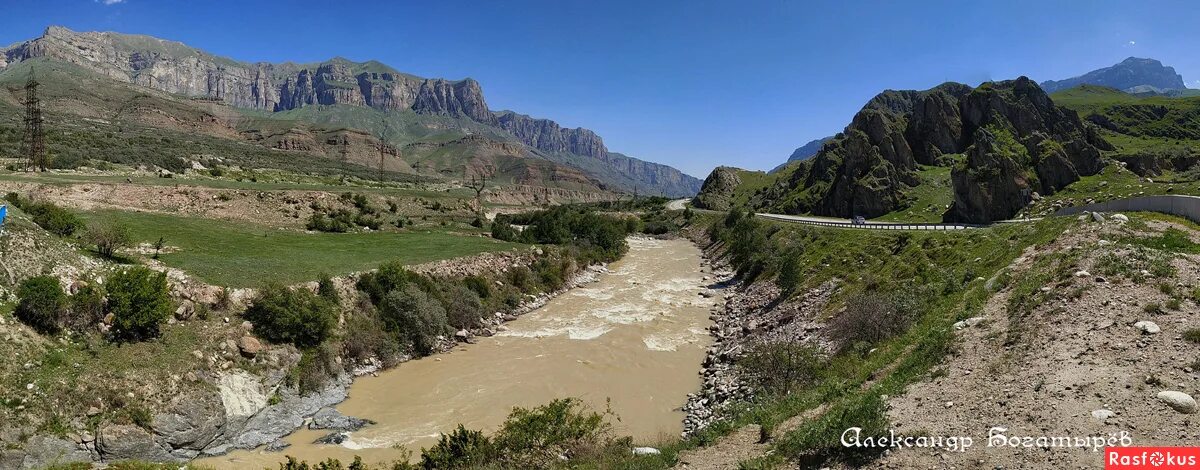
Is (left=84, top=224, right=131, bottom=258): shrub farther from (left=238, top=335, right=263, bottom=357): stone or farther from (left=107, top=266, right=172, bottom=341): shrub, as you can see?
(left=238, top=335, right=263, bottom=357): stone

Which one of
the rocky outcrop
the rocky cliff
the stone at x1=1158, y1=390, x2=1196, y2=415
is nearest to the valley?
the stone at x1=1158, y1=390, x2=1196, y2=415

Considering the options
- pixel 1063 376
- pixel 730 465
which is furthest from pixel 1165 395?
pixel 730 465

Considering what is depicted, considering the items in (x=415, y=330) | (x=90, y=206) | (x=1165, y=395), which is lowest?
(x=415, y=330)

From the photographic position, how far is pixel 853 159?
3135 inches

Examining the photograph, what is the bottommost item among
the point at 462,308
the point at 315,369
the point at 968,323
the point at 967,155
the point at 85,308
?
the point at 315,369

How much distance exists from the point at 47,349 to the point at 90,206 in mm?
24216

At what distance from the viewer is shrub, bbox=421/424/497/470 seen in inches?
492

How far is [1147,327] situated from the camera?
9.95 metres

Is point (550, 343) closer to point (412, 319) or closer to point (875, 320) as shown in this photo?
point (412, 319)

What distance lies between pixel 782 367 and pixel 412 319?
57.5 ft

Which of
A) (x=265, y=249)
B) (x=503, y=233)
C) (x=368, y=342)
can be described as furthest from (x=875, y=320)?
(x=503, y=233)

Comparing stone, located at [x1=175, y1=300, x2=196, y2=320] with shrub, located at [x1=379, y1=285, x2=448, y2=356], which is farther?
shrub, located at [x1=379, y1=285, x2=448, y2=356]

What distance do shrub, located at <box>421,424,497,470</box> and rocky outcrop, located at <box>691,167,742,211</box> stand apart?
4481 inches

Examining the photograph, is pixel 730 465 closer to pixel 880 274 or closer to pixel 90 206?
pixel 880 274
